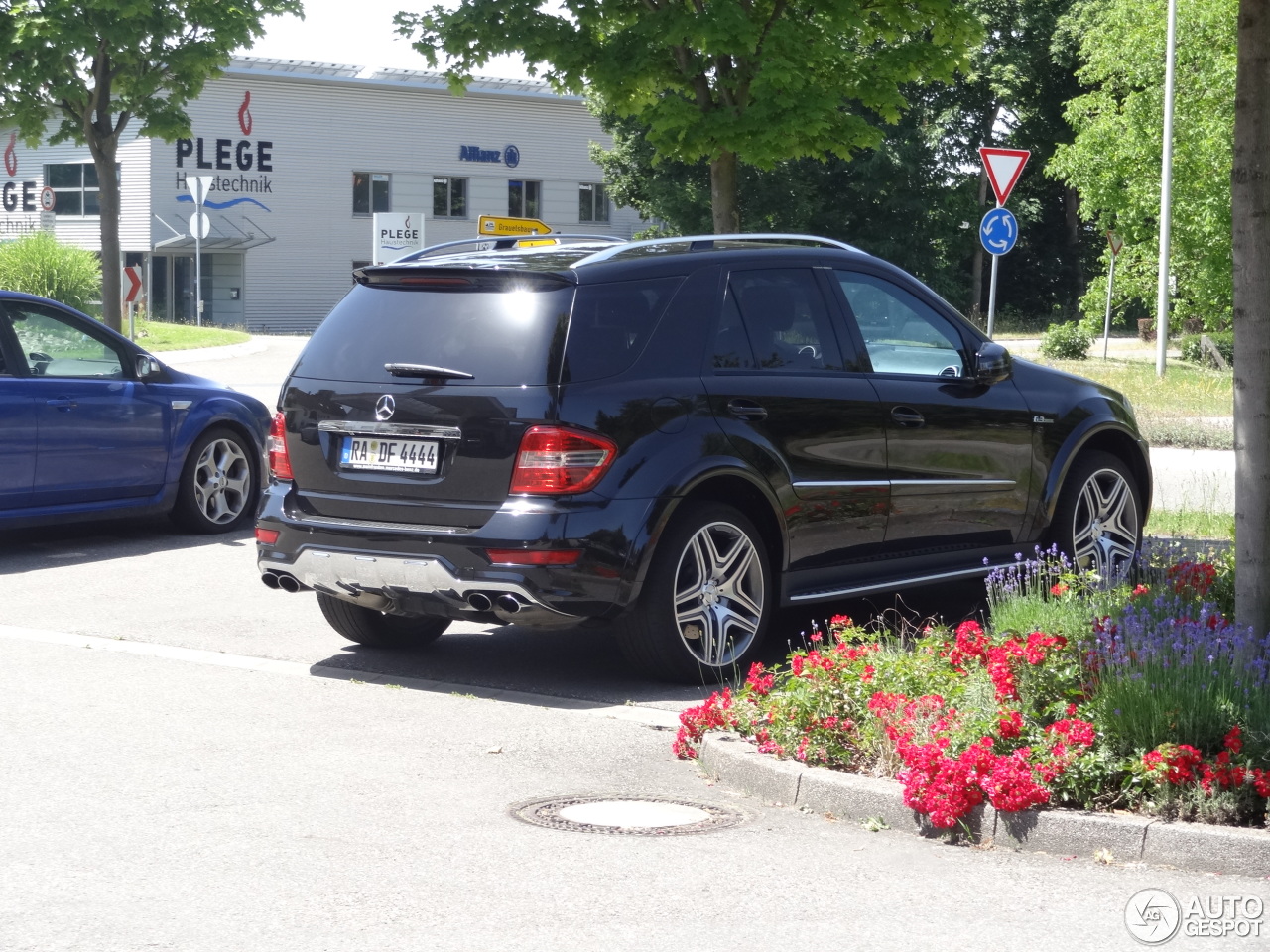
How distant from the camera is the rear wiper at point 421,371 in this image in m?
7.03

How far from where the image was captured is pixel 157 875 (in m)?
4.65

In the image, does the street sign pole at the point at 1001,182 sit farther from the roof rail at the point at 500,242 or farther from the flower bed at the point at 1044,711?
the flower bed at the point at 1044,711

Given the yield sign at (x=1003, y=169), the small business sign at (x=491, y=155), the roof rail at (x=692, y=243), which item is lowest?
the roof rail at (x=692, y=243)

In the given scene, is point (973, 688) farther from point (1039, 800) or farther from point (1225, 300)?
point (1225, 300)

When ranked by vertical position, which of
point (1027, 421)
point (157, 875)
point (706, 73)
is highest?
point (706, 73)

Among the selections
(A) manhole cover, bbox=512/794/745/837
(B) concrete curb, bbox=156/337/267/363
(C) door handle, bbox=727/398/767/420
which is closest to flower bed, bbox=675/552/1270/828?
(A) manhole cover, bbox=512/794/745/837

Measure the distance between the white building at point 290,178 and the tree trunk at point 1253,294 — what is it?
51.9 meters

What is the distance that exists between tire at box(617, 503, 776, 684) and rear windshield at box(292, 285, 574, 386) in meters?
0.93

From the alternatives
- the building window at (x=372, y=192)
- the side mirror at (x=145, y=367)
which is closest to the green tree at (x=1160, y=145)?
the side mirror at (x=145, y=367)

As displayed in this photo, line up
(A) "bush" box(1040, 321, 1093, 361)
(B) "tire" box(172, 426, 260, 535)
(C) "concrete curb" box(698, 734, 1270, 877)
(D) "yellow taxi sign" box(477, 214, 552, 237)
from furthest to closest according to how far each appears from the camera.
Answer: (A) "bush" box(1040, 321, 1093, 361) < (D) "yellow taxi sign" box(477, 214, 552, 237) < (B) "tire" box(172, 426, 260, 535) < (C) "concrete curb" box(698, 734, 1270, 877)

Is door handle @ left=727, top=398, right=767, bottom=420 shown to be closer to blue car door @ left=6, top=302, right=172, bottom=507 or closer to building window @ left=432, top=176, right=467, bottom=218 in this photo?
blue car door @ left=6, top=302, right=172, bottom=507

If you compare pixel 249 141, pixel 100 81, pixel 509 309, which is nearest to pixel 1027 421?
pixel 509 309

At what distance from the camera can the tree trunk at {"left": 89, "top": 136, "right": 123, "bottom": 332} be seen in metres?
18.7

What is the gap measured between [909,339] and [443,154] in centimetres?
5755
